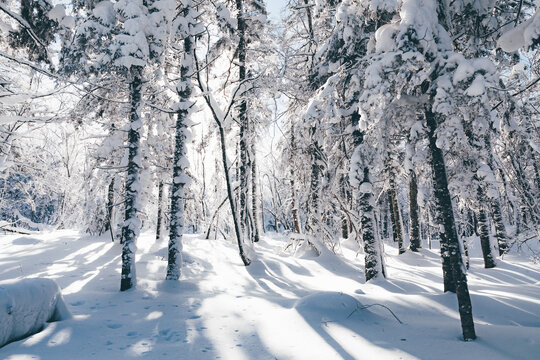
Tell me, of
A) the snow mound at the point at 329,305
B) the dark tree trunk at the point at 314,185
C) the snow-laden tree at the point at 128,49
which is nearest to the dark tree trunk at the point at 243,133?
the dark tree trunk at the point at 314,185

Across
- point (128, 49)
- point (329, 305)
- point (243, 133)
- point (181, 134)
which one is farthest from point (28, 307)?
point (243, 133)

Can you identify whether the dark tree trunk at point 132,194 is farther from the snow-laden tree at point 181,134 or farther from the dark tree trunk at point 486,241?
the dark tree trunk at point 486,241

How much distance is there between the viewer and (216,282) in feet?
28.1

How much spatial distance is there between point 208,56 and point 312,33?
162 inches

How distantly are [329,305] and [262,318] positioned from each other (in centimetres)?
127

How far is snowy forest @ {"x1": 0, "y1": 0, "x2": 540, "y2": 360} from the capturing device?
450cm

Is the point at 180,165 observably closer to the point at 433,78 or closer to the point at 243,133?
the point at 243,133

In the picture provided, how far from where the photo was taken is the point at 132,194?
24.7 ft

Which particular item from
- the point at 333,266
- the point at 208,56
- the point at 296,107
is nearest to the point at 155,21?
the point at 208,56

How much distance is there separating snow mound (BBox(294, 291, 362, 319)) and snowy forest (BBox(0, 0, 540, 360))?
0.09 feet

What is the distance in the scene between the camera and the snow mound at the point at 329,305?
535 cm

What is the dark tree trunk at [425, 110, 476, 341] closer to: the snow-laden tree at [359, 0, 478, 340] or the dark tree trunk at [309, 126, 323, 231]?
the snow-laden tree at [359, 0, 478, 340]

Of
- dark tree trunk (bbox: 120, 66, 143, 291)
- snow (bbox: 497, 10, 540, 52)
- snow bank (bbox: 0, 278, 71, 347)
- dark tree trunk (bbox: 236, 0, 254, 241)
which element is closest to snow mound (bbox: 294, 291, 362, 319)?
snow bank (bbox: 0, 278, 71, 347)

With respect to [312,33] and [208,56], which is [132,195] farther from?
[312,33]
